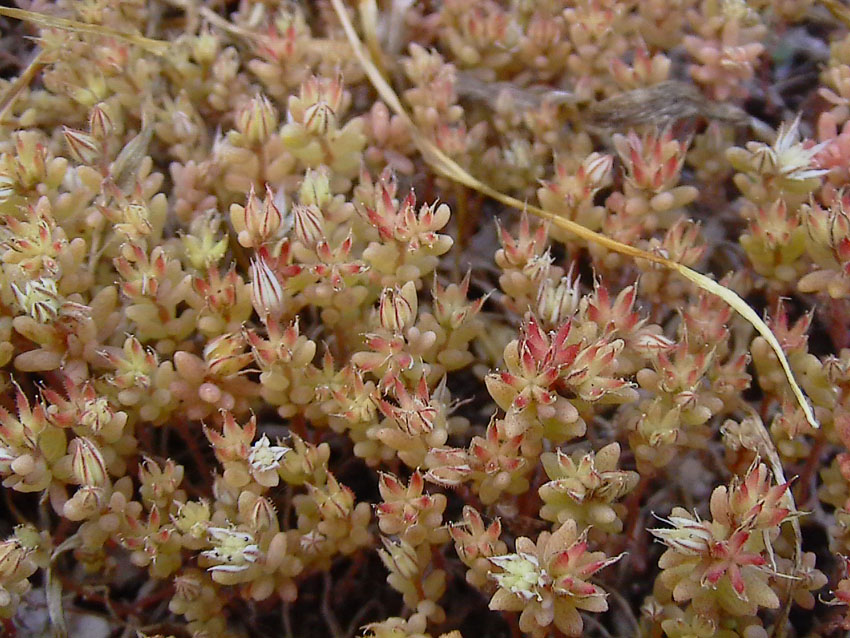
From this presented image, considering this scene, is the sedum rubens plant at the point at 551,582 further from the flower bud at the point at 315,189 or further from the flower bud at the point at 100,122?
the flower bud at the point at 100,122

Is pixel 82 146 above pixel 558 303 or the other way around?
above

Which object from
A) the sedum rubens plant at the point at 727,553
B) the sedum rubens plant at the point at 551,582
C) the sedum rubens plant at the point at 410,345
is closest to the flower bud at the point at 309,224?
the sedum rubens plant at the point at 410,345

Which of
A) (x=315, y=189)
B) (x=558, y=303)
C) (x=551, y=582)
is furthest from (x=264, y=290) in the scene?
(x=551, y=582)

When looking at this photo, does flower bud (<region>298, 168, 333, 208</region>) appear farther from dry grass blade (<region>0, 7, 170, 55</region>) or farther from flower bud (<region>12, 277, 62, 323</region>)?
dry grass blade (<region>0, 7, 170, 55</region>)

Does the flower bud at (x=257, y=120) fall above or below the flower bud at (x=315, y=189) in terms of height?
above

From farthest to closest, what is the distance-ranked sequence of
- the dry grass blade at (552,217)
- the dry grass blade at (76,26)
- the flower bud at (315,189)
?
the dry grass blade at (76,26) < the flower bud at (315,189) < the dry grass blade at (552,217)

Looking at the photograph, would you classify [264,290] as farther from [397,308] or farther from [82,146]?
[82,146]

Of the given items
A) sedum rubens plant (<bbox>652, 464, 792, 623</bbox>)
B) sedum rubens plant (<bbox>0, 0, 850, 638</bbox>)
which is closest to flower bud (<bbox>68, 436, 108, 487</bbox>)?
sedum rubens plant (<bbox>0, 0, 850, 638</bbox>)
